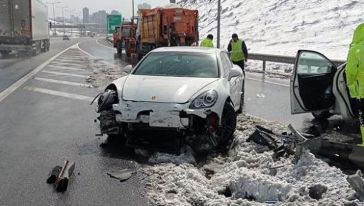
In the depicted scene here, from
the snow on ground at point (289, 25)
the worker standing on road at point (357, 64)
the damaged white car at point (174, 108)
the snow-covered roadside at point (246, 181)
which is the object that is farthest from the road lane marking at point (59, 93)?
the snow on ground at point (289, 25)

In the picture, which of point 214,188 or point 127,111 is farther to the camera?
point 127,111

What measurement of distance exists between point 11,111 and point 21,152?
3451 mm

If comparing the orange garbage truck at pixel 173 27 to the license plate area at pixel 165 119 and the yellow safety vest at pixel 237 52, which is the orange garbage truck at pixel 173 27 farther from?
the license plate area at pixel 165 119

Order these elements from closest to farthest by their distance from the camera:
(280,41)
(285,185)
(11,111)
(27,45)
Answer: (285,185) < (11,111) < (27,45) < (280,41)

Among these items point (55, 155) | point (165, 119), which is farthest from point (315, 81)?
point (55, 155)

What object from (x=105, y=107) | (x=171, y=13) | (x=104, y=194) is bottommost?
(x=104, y=194)

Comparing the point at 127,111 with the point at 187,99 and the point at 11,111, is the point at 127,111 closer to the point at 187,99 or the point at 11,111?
the point at 187,99

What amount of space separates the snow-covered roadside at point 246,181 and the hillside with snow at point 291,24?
67.1 feet

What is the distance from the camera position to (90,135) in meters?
7.97

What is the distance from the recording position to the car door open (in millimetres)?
8398

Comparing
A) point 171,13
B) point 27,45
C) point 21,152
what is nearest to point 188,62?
point 21,152

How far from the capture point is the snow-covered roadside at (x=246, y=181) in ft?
15.4

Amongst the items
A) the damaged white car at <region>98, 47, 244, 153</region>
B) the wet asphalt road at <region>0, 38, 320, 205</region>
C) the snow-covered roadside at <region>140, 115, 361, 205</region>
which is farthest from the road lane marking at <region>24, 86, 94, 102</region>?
the snow-covered roadside at <region>140, 115, 361, 205</region>

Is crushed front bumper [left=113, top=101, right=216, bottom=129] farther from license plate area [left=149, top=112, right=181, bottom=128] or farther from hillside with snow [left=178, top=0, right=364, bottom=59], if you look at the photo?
hillside with snow [left=178, top=0, right=364, bottom=59]
